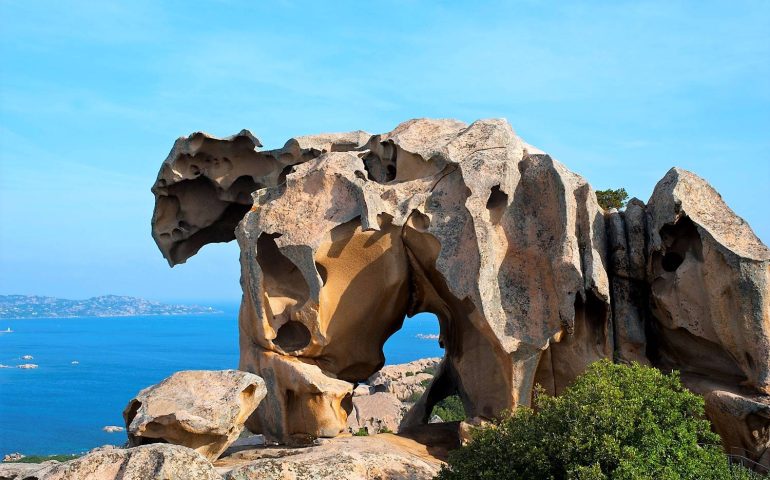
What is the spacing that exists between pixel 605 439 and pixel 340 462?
455cm

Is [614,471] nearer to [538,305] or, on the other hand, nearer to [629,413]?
[629,413]

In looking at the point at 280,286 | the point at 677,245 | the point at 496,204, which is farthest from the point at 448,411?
the point at 496,204

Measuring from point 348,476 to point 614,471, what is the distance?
442 centimetres

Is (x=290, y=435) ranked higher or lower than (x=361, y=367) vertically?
lower

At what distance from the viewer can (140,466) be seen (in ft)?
43.7

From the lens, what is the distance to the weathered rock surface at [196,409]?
16516 millimetres

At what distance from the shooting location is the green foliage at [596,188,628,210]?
1134 inches

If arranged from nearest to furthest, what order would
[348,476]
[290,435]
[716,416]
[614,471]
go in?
[614,471]
[348,476]
[716,416]
[290,435]

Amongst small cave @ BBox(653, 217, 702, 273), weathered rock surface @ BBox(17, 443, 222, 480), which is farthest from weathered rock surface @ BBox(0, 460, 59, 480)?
small cave @ BBox(653, 217, 702, 273)

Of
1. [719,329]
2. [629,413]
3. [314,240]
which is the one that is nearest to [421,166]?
[314,240]

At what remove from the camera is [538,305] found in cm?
1975

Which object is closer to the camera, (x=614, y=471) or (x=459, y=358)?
(x=614, y=471)

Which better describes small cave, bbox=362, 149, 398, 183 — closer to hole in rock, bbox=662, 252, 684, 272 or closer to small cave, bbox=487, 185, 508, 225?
small cave, bbox=487, 185, 508, 225

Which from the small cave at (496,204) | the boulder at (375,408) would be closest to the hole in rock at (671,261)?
the small cave at (496,204)
